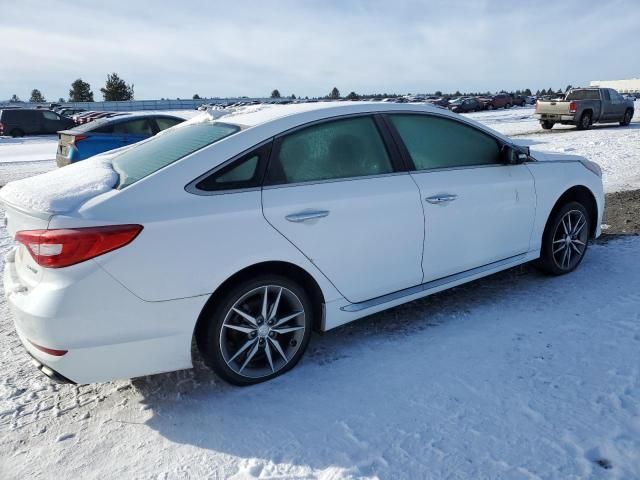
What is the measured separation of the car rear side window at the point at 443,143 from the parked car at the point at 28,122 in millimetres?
30066

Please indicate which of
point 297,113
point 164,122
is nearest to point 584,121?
point 164,122

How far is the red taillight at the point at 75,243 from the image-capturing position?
249 cm

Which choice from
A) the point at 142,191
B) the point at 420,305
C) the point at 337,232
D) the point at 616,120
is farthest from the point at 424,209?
the point at 616,120

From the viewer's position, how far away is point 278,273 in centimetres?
310

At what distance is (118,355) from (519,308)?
292 cm

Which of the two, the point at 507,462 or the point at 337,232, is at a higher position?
the point at 337,232

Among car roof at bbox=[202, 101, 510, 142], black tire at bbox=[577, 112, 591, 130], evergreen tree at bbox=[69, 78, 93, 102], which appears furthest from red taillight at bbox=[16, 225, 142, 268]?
evergreen tree at bbox=[69, 78, 93, 102]

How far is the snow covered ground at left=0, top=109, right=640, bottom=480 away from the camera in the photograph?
2428 millimetres

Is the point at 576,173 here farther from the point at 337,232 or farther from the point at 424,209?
the point at 337,232

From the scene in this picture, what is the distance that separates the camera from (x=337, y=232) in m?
3.17

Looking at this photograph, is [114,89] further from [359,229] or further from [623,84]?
[623,84]

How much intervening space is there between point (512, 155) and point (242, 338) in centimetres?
251

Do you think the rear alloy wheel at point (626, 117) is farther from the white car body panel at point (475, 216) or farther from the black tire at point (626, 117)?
the white car body panel at point (475, 216)

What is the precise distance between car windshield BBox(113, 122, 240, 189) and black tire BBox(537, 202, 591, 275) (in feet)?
9.40
